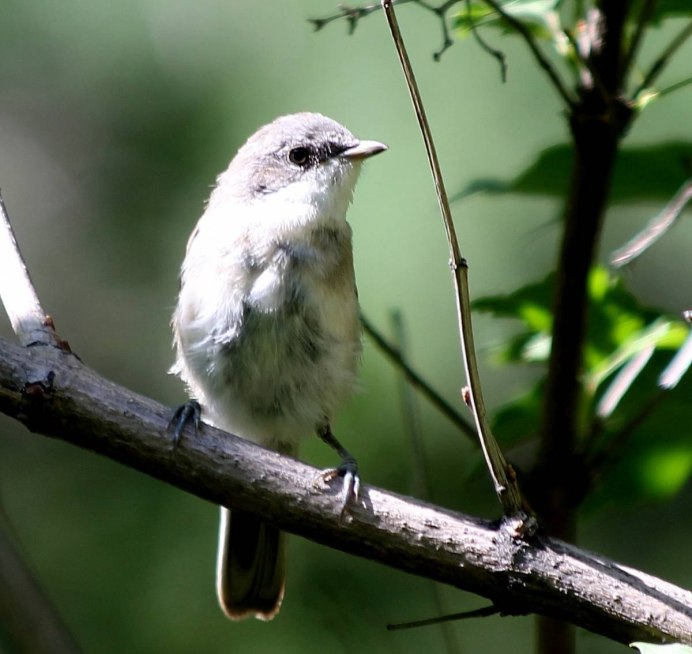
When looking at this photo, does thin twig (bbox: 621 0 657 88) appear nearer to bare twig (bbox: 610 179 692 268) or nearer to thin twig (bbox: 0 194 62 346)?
bare twig (bbox: 610 179 692 268)

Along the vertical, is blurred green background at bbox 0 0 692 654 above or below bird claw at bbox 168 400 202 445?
above

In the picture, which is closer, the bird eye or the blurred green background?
the bird eye

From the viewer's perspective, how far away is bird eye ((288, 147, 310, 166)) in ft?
14.3

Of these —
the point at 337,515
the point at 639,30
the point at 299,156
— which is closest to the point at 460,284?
the point at 337,515

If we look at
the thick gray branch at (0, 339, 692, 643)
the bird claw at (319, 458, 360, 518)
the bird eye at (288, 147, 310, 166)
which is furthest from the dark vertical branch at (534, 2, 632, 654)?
the bird eye at (288, 147, 310, 166)

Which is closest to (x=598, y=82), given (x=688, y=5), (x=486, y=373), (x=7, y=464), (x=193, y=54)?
(x=688, y=5)

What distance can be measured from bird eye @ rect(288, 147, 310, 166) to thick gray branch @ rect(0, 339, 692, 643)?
1773 mm

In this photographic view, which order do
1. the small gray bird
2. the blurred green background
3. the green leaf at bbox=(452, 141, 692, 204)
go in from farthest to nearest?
the blurred green background, the small gray bird, the green leaf at bbox=(452, 141, 692, 204)

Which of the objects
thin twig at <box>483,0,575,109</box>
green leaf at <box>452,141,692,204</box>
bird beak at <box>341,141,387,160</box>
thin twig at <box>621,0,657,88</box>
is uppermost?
bird beak at <box>341,141,387,160</box>

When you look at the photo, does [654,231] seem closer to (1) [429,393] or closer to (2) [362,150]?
(1) [429,393]

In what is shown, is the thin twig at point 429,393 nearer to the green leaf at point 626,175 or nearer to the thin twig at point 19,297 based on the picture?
the green leaf at point 626,175

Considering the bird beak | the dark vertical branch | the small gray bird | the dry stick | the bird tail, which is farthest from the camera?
the bird tail

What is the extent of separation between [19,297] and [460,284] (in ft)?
4.18

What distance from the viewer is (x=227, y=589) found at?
432 cm
